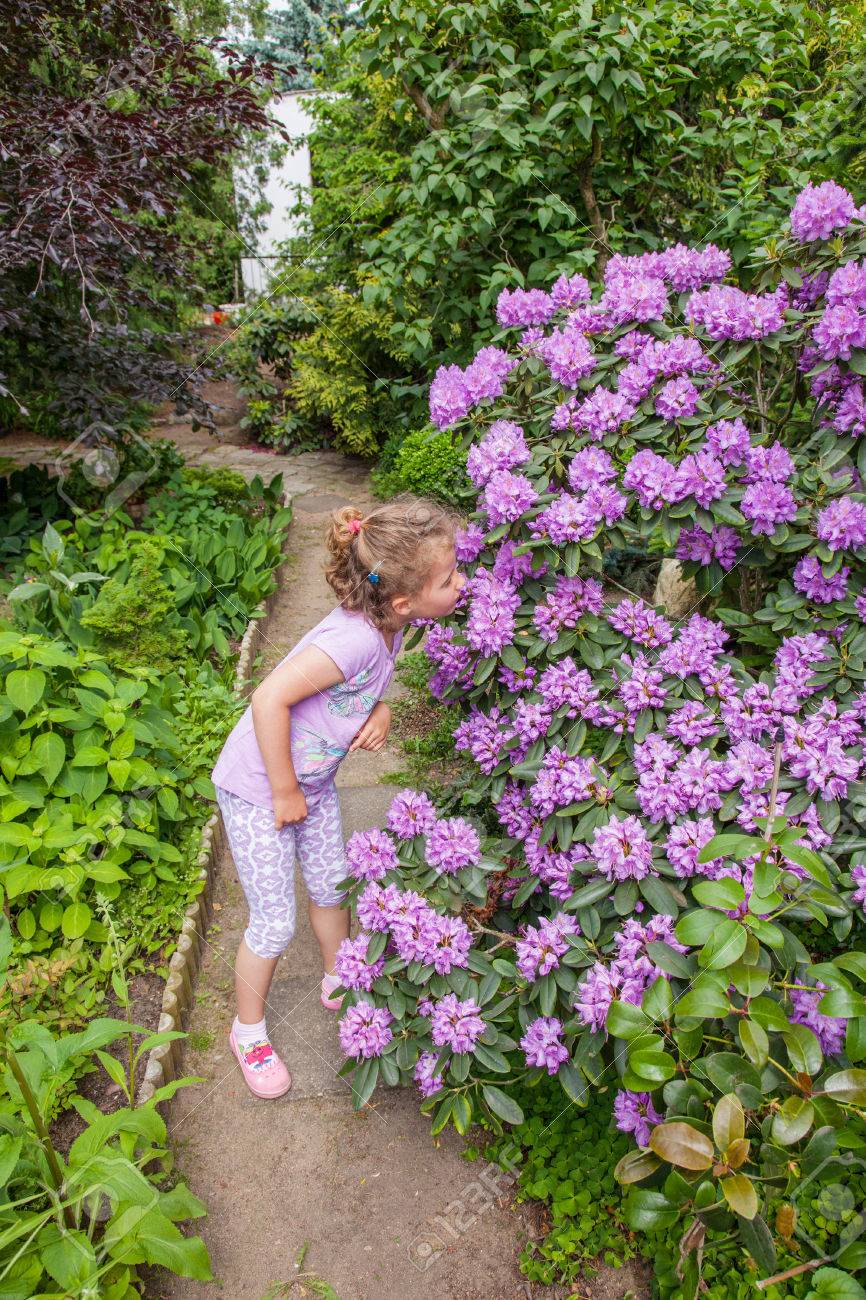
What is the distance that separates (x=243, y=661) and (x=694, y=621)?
233 centimetres

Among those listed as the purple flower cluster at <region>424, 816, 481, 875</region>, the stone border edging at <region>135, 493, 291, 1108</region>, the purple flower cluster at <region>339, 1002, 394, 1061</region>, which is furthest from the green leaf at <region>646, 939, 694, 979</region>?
the stone border edging at <region>135, 493, 291, 1108</region>

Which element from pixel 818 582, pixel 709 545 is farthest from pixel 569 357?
pixel 818 582

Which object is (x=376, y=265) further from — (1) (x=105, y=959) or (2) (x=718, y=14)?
(1) (x=105, y=959)

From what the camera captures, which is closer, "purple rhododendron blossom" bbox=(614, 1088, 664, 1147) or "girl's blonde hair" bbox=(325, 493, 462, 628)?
"purple rhododendron blossom" bbox=(614, 1088, 664, 1147)

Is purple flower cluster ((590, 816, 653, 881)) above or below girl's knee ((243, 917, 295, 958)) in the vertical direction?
above

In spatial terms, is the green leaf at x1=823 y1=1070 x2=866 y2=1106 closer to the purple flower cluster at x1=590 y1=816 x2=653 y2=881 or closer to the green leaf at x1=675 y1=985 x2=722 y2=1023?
the green leaf at x1=675 y1=985 x2=722 y2=1023

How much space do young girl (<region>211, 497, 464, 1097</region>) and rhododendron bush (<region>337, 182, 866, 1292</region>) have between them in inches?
7.1

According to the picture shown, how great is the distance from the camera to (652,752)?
164 centimetres

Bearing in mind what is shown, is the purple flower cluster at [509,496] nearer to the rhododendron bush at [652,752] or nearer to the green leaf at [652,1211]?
the rhododendron bush at [652,752]

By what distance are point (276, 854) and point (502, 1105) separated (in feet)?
2.38

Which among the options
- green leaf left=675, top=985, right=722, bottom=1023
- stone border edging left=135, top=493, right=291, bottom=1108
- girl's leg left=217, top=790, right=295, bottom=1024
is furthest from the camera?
stone border edging left=135, top=493, right=291, bottom=1108

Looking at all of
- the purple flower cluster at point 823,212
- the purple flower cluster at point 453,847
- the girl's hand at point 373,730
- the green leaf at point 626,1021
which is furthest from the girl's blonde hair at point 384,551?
the purple flower cluster at point 823,212

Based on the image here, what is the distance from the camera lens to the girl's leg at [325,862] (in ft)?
6.89

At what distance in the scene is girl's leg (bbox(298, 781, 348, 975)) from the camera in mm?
2100
